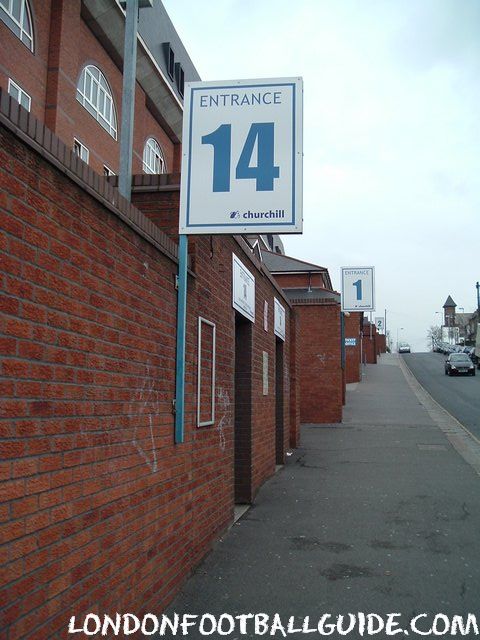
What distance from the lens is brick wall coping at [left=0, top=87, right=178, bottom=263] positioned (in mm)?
2629

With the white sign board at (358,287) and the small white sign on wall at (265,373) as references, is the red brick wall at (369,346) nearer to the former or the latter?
the white sign board at (358,287)

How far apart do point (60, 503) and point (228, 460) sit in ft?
13.4

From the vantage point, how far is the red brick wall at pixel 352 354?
34156 mm

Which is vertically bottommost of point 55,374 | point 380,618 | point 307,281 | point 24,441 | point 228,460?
point 380,618

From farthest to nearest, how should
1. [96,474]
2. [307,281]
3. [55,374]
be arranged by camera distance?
[307,281] < [96,474] < [55,374]

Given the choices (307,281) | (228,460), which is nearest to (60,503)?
(228,460)

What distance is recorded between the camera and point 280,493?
30.1ft

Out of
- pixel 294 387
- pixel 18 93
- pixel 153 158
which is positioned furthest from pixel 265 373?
pixel 153 158

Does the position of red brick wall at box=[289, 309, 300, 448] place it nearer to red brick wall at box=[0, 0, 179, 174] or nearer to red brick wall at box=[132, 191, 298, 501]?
red brick wall at box=[132, 191, 298, 501]

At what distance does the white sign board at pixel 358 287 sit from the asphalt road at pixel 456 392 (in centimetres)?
486

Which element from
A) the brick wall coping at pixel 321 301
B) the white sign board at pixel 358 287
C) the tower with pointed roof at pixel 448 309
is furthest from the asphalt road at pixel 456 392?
the tower with pointed roof at pixel 448 309

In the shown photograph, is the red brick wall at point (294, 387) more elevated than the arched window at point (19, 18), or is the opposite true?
the arched window at point (19, 18)

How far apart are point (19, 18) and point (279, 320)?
45.4 ft

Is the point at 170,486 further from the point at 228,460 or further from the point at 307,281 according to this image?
the point at 307,281
